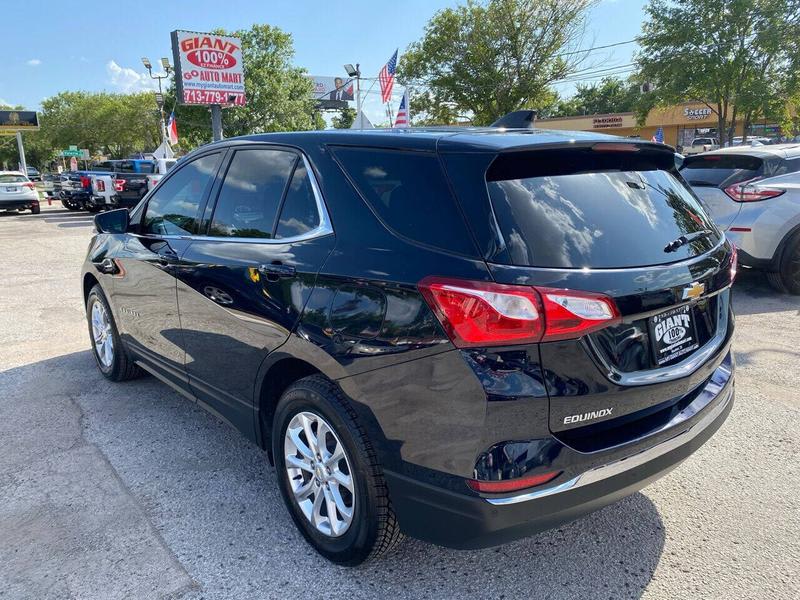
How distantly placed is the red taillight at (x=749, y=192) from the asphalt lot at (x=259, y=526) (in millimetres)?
2998

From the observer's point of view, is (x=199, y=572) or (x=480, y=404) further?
(x=199, y=572)

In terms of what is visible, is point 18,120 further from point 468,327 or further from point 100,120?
point 468,327

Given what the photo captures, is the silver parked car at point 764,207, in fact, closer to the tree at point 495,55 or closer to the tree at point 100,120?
the tree at point 495,55

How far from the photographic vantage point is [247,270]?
2826mm

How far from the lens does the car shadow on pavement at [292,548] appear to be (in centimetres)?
244

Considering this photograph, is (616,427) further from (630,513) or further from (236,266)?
(236,266)

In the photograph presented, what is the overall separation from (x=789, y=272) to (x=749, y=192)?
102cm

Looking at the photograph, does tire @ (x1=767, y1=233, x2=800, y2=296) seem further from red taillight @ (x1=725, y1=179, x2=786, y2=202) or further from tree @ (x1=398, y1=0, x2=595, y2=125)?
tree @ (x1=398, y1=0, x2=595, y2=125)

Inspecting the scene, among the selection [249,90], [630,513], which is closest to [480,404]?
[630,513]

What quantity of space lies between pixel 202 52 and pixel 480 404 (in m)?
22.0

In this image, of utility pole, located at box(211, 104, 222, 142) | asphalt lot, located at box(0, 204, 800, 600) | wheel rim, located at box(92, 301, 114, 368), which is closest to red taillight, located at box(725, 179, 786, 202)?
asphalt lot, located at box(0, 204, 800, 600)

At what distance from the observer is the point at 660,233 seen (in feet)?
7.92

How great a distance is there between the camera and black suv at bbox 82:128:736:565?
6.50ft

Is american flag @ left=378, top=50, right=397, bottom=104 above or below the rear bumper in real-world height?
above
